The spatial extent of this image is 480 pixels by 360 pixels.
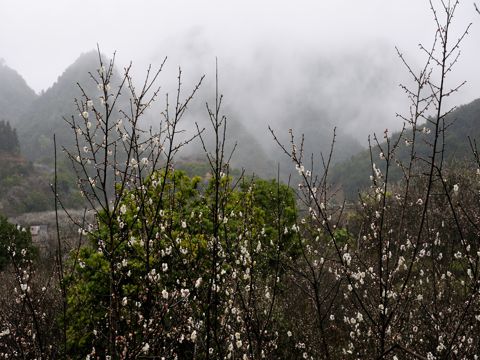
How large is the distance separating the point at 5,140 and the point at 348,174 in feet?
273

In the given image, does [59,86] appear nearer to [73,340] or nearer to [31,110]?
[31,110]

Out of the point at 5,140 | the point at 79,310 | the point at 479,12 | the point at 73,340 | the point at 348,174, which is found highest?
the point at 5,140

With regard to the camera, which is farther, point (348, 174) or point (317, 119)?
point (317, 119)

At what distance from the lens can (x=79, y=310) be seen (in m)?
8.32

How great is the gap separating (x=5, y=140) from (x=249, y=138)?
12200cm

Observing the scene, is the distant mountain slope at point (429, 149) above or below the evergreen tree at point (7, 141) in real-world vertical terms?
below

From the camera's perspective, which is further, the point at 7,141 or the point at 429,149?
the point at 7,141

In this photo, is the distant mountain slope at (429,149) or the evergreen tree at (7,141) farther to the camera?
the evergreen tree at (7,141)

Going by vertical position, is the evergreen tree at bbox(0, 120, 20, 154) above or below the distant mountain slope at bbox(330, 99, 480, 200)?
above

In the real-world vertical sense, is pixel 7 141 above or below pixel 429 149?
above

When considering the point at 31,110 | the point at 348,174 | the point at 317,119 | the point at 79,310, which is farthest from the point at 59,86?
the point at 79,310

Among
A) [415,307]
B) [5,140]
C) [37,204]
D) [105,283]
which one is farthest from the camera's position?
[5,140]

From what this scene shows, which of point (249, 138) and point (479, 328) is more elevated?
point (249, 138)

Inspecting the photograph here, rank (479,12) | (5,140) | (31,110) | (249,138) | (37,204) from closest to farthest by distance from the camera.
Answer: (479,12), (37,204), (5,140), (31,110), (249,138)
